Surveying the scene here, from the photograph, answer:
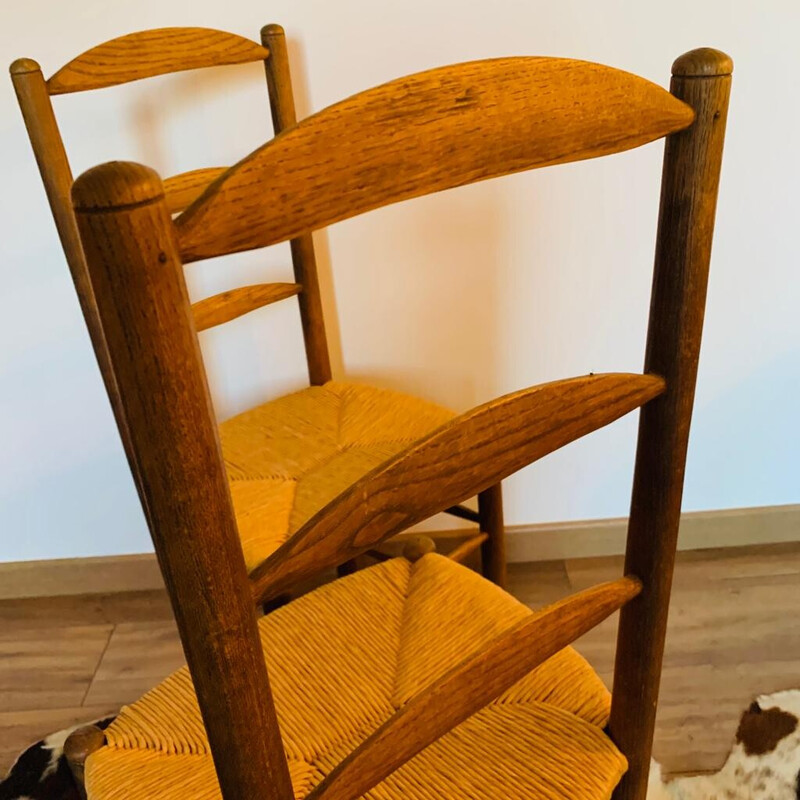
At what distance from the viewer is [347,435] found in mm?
1108

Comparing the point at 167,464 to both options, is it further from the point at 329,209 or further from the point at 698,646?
the point at 698,646

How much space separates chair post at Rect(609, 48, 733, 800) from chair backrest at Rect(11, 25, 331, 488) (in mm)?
582

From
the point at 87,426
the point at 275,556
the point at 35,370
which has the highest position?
the point at 275,556

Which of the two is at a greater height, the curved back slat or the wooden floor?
the curved back slat

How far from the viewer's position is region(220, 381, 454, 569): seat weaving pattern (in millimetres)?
971

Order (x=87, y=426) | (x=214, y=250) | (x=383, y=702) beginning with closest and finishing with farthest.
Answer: (x=214, y=250), (x=383, y=702), (x=87, y=426)

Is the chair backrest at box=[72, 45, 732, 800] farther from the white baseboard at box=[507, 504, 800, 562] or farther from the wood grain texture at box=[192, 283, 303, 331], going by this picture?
the white baseboard at box=[507, 504, 800, 562]

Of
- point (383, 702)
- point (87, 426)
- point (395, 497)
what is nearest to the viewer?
point (395, 497)

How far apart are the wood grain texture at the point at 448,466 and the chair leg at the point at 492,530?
2.26 feet

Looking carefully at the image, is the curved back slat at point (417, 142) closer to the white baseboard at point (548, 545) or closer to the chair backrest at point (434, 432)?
the chair backrest at point (434, 432)

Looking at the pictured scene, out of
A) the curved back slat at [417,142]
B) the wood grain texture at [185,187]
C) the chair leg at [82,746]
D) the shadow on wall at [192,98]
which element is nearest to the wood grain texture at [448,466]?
the curved back slat at [417,142]

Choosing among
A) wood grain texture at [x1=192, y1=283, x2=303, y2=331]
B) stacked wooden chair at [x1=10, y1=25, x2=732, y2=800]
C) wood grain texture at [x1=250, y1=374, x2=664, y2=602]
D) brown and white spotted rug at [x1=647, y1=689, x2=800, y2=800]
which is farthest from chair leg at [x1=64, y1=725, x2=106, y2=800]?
brown and white spotted rug at [x1=647, y1=689, x2=800, y2=800]

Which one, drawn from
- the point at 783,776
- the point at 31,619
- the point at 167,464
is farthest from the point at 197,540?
the point at 31,619

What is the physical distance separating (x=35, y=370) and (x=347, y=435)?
59 cm
